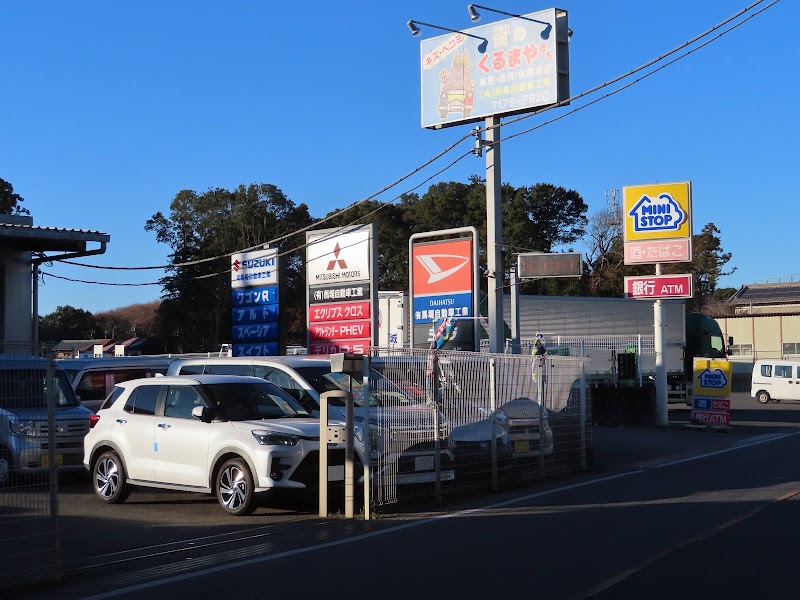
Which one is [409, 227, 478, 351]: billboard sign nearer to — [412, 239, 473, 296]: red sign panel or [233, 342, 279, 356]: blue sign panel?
[412, 239, 473, 296]: red sign panel

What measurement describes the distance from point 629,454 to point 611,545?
10850 millimetres

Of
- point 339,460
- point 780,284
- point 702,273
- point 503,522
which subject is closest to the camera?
point 503,522

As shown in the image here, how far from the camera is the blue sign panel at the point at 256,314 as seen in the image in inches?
954

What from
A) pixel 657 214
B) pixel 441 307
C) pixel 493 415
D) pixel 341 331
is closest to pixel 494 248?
pixel 441 307

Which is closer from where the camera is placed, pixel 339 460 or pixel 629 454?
pixel 339 460

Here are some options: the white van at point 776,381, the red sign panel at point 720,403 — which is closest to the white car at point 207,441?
the red sign panel at point 720,403

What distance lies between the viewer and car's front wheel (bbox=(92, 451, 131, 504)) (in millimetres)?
13109

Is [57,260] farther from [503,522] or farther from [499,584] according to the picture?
[499,584]

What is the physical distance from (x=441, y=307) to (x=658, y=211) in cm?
834

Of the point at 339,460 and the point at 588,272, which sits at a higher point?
A: the point at 588,272

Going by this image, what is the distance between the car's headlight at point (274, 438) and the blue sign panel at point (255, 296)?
12614 mm

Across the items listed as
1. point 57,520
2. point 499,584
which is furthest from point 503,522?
point 57,520

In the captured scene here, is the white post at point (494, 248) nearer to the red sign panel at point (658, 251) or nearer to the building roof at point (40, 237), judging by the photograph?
the red sign panel at point (658, 251)

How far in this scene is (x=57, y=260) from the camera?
24.1 metres
